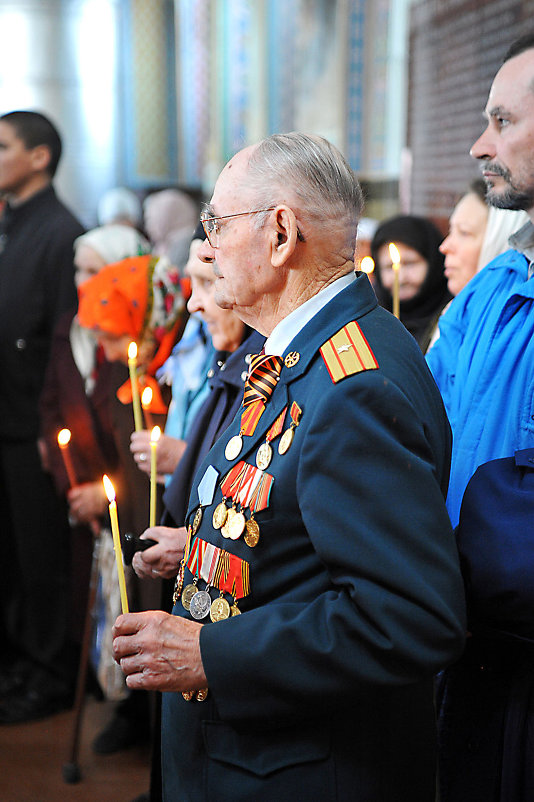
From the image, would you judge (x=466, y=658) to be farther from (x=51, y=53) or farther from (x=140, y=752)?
(x=51, y=53)

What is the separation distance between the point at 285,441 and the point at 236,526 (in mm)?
152

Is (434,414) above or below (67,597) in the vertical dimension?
above

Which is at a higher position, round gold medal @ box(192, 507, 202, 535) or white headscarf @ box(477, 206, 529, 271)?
white headscarf @ box(477, 206, 529, 271)

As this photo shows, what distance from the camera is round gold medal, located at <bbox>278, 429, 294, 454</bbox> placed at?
1.25 m

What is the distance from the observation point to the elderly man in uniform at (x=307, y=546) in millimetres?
1152

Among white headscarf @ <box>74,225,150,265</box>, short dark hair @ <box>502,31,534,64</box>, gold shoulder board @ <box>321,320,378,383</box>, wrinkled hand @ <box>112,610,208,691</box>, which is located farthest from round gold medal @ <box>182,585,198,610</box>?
white headscarf @ <box>74,225,150,265</box>

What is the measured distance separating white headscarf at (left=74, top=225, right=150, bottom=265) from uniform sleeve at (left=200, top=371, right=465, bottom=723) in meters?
2.50

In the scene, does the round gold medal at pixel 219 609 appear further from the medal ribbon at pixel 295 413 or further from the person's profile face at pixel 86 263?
the person's profile face at pixel 86 263

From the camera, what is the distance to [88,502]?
10.3ft

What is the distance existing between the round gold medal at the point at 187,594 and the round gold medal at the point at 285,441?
0.98ft

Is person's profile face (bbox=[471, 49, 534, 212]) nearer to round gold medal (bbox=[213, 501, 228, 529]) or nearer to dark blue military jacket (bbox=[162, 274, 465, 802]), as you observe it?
dark blue military jacket (bbox=[162, 274, 465, 802])

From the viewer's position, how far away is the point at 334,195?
135 centimetres

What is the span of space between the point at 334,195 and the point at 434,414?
374mm

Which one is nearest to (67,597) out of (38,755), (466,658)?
(38,755)
